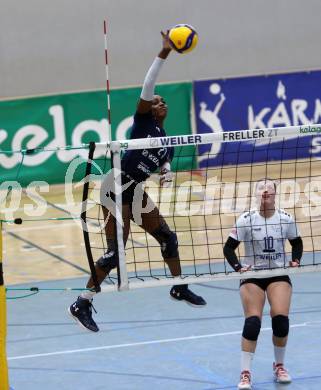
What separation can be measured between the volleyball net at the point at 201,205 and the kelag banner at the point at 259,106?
0.12m

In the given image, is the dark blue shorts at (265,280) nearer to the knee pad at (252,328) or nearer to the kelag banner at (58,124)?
the knee pad at (252,328)

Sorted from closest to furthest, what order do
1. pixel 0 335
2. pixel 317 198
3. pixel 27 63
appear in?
pixel 0 335 → pixel 317 198 → pixel 27 63

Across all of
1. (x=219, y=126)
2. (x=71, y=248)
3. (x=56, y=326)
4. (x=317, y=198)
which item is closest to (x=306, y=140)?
(x=219, y=126)

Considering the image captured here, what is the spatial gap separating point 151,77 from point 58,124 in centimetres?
1247

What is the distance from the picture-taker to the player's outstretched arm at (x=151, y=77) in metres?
8.59

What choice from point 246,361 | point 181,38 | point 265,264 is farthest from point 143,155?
point 246,361

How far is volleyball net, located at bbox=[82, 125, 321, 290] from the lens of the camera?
8758 mm

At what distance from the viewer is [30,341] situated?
436 inches

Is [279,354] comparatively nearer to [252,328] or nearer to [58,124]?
[252,328]

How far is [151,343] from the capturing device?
1081 cm

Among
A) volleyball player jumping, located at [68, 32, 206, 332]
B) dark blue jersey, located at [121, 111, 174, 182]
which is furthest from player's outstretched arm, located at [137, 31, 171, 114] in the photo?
dark blue jersey, located at [121, 111, 174, 182]

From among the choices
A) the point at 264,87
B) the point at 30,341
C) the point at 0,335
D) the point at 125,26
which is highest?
the point at 125,26

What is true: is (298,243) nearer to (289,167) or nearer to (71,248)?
(71,248)

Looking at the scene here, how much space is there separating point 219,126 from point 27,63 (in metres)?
4.84
